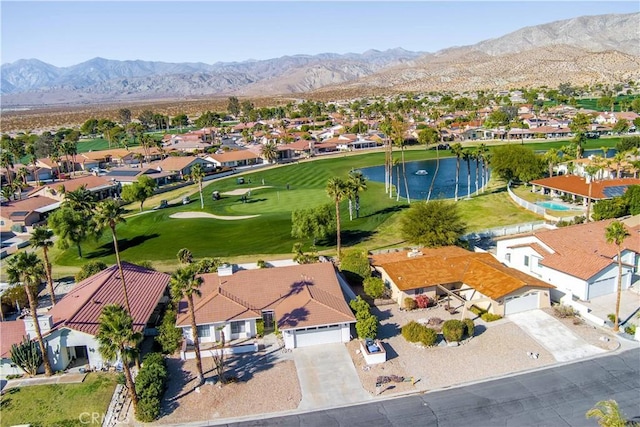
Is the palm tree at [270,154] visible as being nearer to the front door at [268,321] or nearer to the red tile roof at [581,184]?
the red tile roof at [581,184]

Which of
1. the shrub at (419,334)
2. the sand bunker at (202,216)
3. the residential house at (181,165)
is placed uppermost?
the residential house at (181,165)

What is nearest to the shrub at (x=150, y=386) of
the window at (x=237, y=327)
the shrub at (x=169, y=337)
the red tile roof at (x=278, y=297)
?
the shrub at (x=169, y=337)

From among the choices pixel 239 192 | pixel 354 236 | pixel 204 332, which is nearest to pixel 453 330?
pixel 204 332

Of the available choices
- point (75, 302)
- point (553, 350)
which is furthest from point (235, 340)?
point (553, 350)

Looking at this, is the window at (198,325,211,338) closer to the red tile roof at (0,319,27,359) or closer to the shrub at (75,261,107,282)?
the red tile roof at (0,319,27,359)

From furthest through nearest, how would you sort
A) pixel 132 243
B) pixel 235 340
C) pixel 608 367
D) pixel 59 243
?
pixel 132 243, pixel 59 243, pixel 235 340, pixel 608 367

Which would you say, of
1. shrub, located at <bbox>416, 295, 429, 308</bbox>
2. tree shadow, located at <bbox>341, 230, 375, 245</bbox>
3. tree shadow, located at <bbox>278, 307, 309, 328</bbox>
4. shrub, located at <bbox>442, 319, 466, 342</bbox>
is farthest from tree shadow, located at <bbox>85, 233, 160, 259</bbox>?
shrub, located at <bbox>442, 319, 466, 342</bbox>

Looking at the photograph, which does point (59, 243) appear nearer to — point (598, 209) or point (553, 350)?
point (553, 350)
